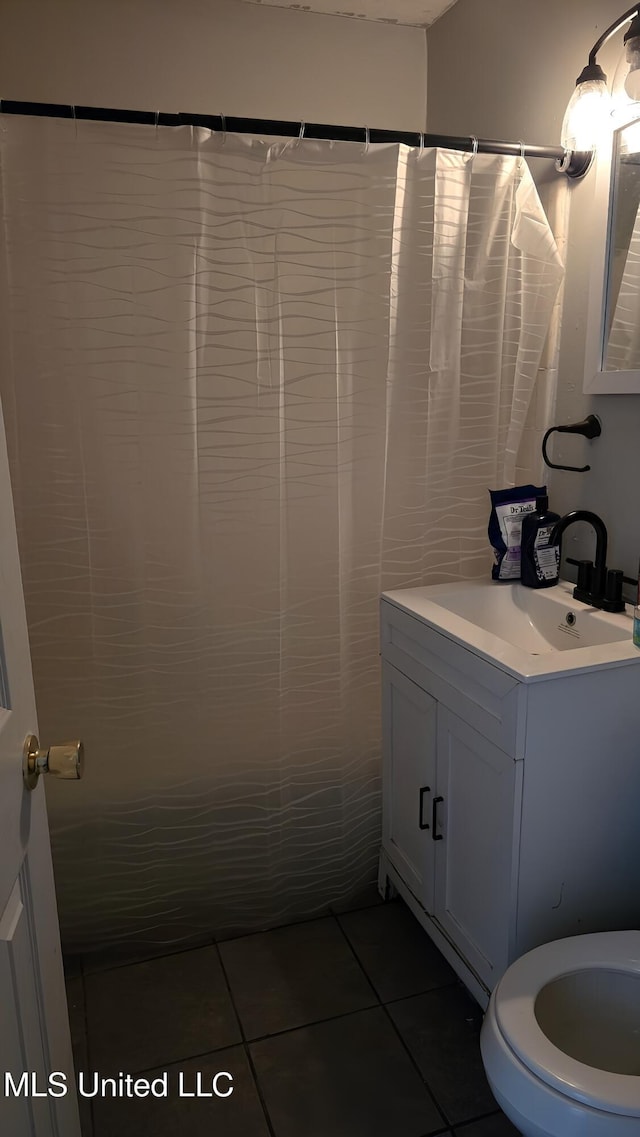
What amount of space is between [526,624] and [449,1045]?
91 cm

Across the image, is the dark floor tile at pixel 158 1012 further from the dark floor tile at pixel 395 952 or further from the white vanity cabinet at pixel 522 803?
the white vanity cabinet at pixel 522 803

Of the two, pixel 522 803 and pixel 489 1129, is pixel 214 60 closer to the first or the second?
pixel 522 803

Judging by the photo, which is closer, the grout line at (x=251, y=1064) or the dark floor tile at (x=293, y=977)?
the grout line at (x=251, y=1064)

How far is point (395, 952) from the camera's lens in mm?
1866

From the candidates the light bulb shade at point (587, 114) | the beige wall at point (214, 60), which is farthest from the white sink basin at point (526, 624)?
the beige wall at point (214, 60)

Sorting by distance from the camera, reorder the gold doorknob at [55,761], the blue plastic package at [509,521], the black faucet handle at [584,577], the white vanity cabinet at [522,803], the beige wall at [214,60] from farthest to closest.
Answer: the beige wall at [214,60] < the blue plastic package at [509,521] < the black faucet handle at [584,577] < the white vanity cabinet at [522,803] < the gold doorknob at [55,761]

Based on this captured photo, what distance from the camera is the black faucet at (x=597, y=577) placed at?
1.62 m

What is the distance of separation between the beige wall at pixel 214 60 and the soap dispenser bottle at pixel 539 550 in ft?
4.39

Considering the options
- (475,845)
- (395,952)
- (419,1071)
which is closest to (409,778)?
(475,845)

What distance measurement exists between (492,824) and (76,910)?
3.55 ft

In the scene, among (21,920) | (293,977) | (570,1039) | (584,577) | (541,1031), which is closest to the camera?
(21,920)

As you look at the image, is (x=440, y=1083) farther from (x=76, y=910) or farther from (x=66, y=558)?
(x=66, y=558)

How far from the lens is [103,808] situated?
1.85m

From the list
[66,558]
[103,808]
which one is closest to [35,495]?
[66,558]
